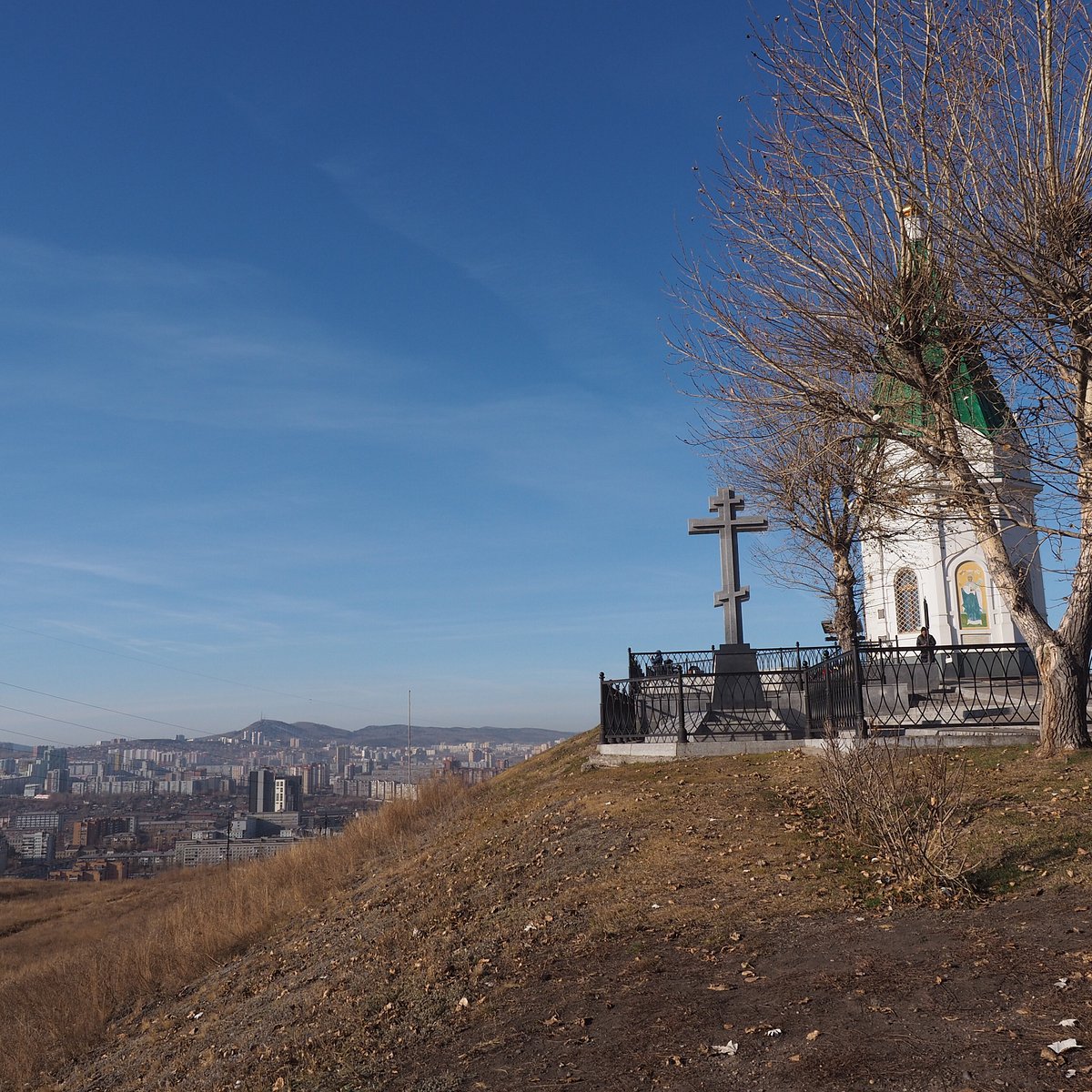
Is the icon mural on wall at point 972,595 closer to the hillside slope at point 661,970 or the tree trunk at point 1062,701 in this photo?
the tree trunk at point 1062,701

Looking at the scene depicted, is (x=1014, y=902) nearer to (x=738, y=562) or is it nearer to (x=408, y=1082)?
(x=408, y=1082)

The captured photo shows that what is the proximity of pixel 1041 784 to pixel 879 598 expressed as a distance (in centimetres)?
1879

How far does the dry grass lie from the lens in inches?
449

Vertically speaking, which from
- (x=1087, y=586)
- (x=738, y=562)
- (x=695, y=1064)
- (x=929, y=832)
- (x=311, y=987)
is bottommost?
(x=311, y=987)

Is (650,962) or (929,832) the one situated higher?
(929,832)

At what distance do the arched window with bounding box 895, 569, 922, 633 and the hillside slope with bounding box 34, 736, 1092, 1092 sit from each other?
16916 mm

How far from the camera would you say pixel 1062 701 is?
37.2ft

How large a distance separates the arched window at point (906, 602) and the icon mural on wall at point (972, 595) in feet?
3.65

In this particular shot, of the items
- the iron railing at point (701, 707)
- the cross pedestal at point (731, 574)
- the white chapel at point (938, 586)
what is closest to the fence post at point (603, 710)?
the iron railing at point (701, 707)

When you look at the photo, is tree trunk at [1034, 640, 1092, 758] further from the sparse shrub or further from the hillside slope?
the sparse shrub

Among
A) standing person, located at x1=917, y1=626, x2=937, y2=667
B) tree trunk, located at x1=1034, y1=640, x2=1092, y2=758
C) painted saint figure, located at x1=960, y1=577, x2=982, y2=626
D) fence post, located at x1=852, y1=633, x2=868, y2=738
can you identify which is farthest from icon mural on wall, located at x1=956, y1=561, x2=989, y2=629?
tree trunk, located at x1=1034, y1=640, x2=1092, y2=758

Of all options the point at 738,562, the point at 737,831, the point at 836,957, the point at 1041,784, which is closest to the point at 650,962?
the point at 836,957

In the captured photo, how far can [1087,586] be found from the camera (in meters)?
11.4

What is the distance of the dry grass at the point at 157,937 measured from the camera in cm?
1141
